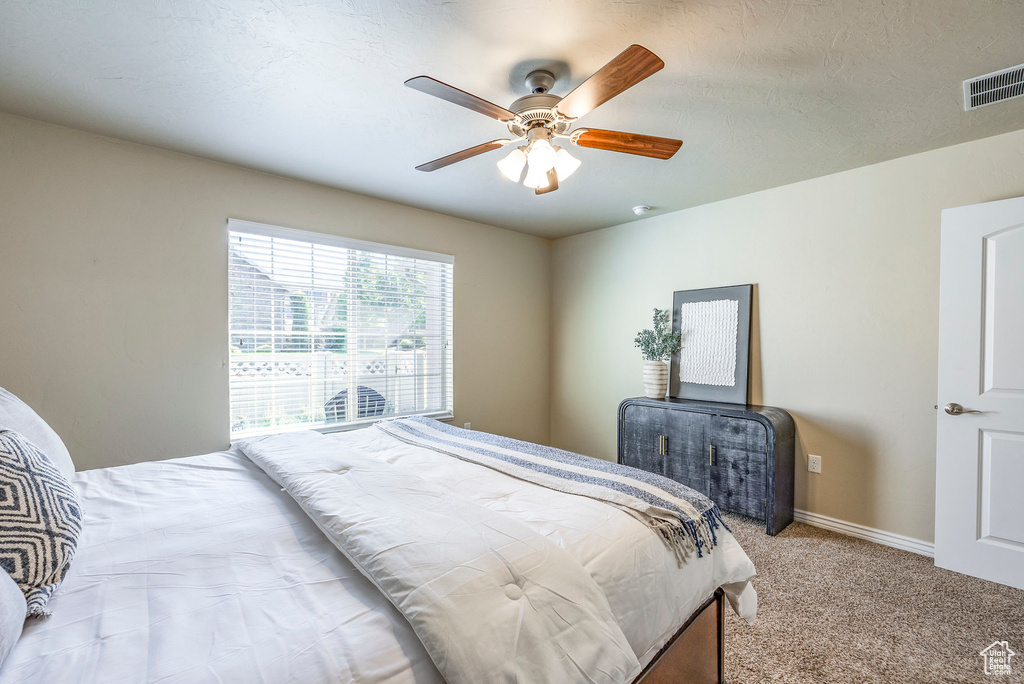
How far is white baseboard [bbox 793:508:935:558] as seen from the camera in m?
2.67

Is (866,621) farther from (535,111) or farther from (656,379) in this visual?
(535,111)

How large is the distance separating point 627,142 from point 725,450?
2193 millimetres

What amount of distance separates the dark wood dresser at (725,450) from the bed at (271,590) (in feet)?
4.87

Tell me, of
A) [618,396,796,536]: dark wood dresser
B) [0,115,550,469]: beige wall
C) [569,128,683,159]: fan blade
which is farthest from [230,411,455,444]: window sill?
[569,128,683,159]: fan blade

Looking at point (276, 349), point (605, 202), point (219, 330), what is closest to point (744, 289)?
point (605, 202)

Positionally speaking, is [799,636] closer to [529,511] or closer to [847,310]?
[529,511]

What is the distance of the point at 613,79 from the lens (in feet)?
5.00

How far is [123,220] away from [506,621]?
300 cm

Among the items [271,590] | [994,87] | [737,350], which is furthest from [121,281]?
[994,87]

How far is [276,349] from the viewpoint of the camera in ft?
10.1

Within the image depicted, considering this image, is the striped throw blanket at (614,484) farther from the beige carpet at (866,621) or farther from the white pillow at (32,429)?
the white pillow at (32,429)

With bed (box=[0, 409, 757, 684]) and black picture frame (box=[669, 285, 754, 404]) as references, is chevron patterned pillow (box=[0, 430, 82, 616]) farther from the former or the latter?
black picture frame (box=[669, 285, 754, 404])

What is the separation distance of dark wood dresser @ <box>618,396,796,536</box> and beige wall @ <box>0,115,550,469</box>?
2.90 metres

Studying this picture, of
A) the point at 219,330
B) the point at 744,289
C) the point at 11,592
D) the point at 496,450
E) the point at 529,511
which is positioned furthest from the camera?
the point at 744,289
